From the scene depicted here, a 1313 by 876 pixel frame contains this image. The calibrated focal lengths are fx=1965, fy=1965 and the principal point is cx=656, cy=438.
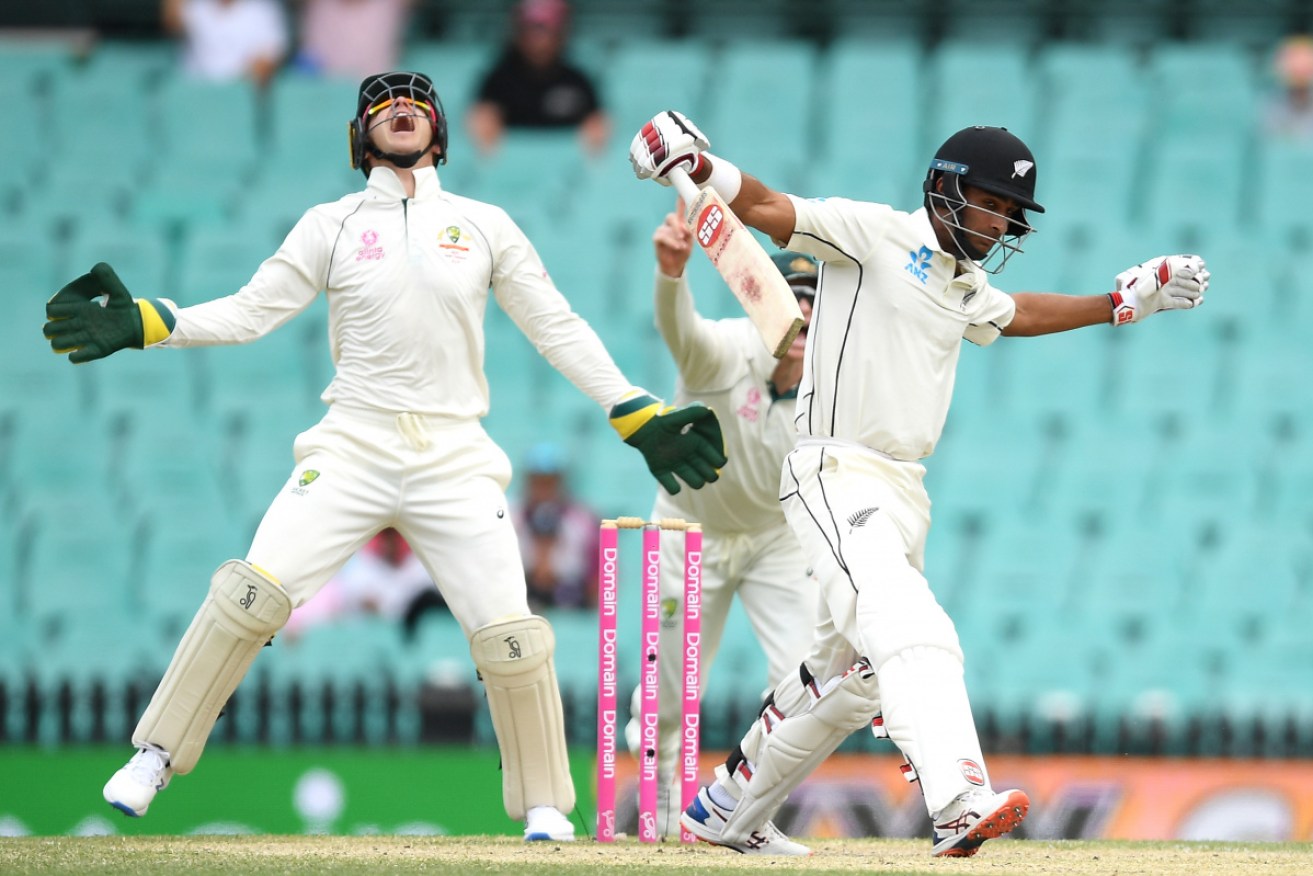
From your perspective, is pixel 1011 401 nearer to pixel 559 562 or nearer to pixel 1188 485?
pixel 1188 485

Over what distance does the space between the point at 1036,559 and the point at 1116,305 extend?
531cm

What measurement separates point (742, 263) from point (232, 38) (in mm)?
7939

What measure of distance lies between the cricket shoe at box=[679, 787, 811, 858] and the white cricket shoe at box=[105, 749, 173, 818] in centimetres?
139

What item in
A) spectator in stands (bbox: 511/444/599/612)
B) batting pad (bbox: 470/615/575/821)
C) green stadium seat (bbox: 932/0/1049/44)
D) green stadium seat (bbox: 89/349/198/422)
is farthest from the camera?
green stadium seat (bbox: 932/0/1049/44)

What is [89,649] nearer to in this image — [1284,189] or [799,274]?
[799,274]

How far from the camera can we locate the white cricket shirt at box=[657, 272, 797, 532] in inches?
244

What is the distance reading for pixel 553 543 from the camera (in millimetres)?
9523

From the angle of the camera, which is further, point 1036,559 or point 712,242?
point 1036,559

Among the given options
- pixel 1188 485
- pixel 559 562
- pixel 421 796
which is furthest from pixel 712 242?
pixel 1188 485

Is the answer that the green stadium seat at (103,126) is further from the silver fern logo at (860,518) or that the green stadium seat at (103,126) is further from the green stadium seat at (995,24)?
the silver fern logo at (860,518)

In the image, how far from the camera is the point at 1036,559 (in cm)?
1043

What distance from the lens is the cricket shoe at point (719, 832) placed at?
5285 mm

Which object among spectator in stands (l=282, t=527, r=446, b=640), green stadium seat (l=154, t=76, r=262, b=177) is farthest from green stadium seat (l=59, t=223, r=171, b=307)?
spectator in stands (l=282, t=527, r=446, b=640)

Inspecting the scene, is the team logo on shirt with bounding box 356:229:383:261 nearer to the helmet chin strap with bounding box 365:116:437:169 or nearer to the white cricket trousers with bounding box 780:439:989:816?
the helmet chin strap with bounding box 365:116:437:169
